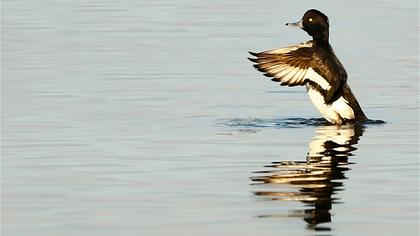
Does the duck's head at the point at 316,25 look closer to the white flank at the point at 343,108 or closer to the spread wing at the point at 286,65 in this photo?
the spread wing at the point at 286,65

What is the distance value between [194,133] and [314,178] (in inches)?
121

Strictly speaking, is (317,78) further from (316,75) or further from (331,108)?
(331,108)

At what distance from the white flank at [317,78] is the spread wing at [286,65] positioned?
4 cm

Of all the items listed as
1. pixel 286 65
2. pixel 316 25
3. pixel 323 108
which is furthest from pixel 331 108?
pixel 316 25

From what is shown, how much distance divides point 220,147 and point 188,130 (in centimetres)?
130

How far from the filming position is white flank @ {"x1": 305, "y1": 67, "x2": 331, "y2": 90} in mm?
16375

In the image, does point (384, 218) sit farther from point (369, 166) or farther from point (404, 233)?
point (369, 166)

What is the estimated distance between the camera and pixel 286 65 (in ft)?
53.7

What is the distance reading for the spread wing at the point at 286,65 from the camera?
53.5 feet

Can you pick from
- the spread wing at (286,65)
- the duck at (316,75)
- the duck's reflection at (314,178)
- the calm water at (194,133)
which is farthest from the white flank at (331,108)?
the duck's reflection at (314,178)

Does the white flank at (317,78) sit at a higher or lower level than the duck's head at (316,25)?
lower

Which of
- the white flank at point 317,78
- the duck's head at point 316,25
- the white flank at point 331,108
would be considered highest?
the duck's head at point 316,25

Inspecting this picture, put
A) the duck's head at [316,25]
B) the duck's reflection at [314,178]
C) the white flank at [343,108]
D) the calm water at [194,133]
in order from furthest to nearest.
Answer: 1. the duck's head at [316,25]
2. the white flank at [343,108]
3. the duck's reflection at [314,178]
4. the calm water at [194,133]

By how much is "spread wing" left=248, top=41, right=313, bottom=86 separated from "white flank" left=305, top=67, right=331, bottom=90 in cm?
4
